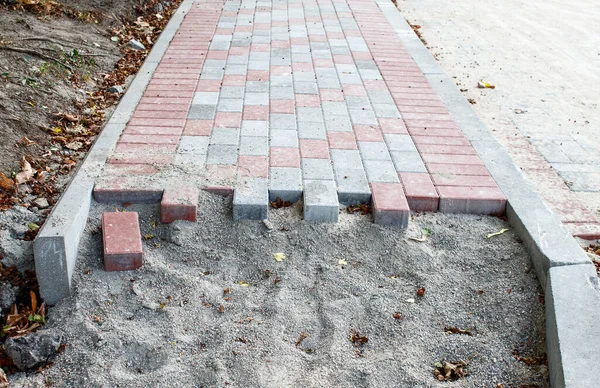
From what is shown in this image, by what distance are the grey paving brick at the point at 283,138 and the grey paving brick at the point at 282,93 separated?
29.3 inches

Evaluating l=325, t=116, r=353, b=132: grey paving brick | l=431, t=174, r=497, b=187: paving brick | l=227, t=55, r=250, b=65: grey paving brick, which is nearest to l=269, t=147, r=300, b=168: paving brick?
l=325, t=116, r=353, b=132: grey paving brick

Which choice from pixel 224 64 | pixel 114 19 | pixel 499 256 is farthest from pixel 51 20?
pixel 499 256

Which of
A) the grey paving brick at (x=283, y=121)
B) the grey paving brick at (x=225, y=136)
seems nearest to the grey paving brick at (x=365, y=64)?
the grey paving brick at (x=283, y=121)

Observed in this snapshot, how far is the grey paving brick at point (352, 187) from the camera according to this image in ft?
13.0

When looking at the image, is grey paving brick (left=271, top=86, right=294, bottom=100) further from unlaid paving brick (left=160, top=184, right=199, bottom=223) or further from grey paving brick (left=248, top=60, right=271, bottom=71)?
unlaid paving brick (left=160, top=184, right=199, bottom=223)

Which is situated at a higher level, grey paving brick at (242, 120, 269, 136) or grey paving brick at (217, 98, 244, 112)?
grey paving brick at (242, 120, 269, 136)

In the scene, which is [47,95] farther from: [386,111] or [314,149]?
[386,111]

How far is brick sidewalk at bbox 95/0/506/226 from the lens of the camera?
13.1 ft

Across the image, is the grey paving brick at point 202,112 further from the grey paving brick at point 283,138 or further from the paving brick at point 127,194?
the paving brick at point 127,194

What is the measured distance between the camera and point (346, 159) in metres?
4.42

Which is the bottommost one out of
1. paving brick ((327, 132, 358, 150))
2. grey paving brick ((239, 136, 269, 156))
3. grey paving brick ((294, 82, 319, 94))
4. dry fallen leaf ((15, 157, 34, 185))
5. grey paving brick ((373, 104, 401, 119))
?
dry fallen leaf ((15, 157, 34, 185))

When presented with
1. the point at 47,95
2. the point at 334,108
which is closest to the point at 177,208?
the point at 334,108

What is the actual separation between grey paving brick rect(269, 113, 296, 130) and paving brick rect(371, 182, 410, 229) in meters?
1.21

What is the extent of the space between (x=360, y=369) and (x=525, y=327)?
2.94 feet
